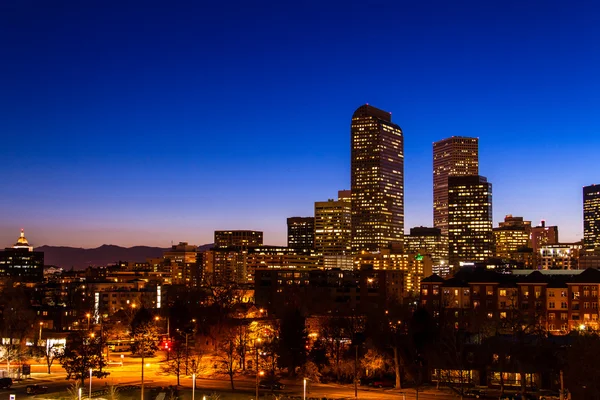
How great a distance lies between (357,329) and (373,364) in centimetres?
1856

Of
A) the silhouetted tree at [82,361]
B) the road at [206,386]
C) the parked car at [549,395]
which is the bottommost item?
the road at [206,386]

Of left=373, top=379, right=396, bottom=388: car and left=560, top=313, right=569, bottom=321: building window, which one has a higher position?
left=560, top=313, right=569, bottom=321: building window

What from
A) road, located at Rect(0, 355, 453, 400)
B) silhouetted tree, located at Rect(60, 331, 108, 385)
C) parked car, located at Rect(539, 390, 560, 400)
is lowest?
road, located at Rect(0, 355, 453, 400)

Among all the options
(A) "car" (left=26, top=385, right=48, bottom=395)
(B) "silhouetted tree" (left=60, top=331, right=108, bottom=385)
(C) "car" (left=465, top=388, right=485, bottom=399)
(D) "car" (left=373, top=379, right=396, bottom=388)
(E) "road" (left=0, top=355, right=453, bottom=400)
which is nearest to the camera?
(A) "car" (left=26, top=385, right=48, bottom=395)

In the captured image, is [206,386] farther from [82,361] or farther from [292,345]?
[82,361]

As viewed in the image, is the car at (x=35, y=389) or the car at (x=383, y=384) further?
the car at (x=383, y=384)

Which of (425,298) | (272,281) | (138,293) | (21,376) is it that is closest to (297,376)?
(21,376)

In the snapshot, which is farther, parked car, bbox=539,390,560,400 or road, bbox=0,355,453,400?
road, bbox=0,355,453,400

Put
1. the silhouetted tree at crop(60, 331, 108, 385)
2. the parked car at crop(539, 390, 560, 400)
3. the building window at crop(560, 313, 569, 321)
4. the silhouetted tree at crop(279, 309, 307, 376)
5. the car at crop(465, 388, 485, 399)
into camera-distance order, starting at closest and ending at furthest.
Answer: the parked car at crop(539, 390, 560, 400) < the car at crop(465, 388, 485, 399) < the silhouetted tree at crop(60, 331, 108, 385) < the silhouetted tree at crop(279, 309, 307, 376) < the building window at crop(560, 313, 569, 321)

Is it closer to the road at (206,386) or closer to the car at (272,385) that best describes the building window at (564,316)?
the road at (206,386)

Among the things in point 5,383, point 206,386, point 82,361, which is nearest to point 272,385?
point 206,386

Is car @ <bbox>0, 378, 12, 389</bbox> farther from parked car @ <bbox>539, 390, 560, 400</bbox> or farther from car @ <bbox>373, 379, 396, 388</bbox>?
parked car @ <bbox>539, 390, 560, 400</bbox>

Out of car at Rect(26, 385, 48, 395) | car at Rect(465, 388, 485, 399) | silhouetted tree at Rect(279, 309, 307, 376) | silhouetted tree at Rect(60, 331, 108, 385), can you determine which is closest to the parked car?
car at Rect(465, 388, 485, 399)

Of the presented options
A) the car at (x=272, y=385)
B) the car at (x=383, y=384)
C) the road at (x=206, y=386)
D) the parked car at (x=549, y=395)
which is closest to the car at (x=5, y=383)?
the road at (x=206, y=386)
